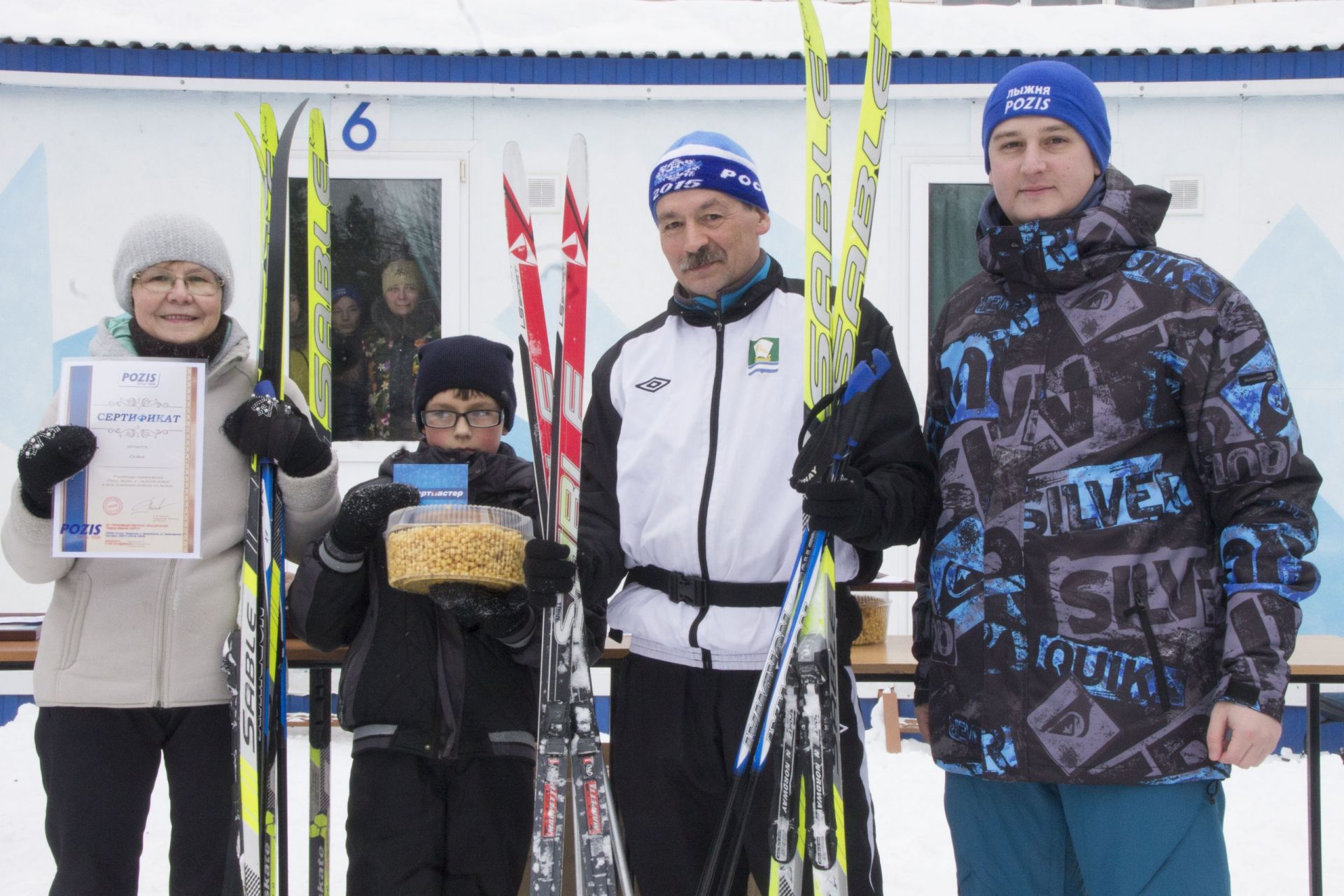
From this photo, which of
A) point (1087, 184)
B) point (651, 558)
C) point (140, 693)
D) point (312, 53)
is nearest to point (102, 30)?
point (312, 53)

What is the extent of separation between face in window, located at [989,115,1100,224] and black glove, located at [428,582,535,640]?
3.77 ft

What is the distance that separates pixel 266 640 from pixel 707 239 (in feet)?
3.85

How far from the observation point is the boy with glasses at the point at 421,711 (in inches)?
81.7

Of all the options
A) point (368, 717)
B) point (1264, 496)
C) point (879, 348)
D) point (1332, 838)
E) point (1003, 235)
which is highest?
point (1003, 235)

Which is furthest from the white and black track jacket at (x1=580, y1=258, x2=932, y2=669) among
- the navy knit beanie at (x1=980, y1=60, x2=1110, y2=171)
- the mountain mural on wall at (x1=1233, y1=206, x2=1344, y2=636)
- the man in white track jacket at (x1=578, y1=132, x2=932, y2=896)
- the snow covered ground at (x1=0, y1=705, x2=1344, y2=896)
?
the mountain mural on wall at (x1=1233, y1=206, x2=1344, y2=636)

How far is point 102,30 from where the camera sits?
203 inches

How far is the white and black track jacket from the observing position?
1.91 m

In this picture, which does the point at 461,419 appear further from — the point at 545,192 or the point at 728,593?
the point at 545,192

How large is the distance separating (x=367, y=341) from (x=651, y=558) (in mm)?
3706

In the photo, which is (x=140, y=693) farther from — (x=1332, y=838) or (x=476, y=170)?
(x=1332, y=838)

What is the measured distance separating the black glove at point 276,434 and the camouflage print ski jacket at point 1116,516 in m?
1.28

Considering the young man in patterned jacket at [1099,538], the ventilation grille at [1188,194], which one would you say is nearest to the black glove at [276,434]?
the young man in patterned jacket at [1099,538]

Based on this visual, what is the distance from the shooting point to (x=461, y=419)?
7.52 feet

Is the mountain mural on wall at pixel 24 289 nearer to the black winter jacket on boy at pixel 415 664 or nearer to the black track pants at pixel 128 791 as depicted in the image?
the black track pants at pixel 128 791
